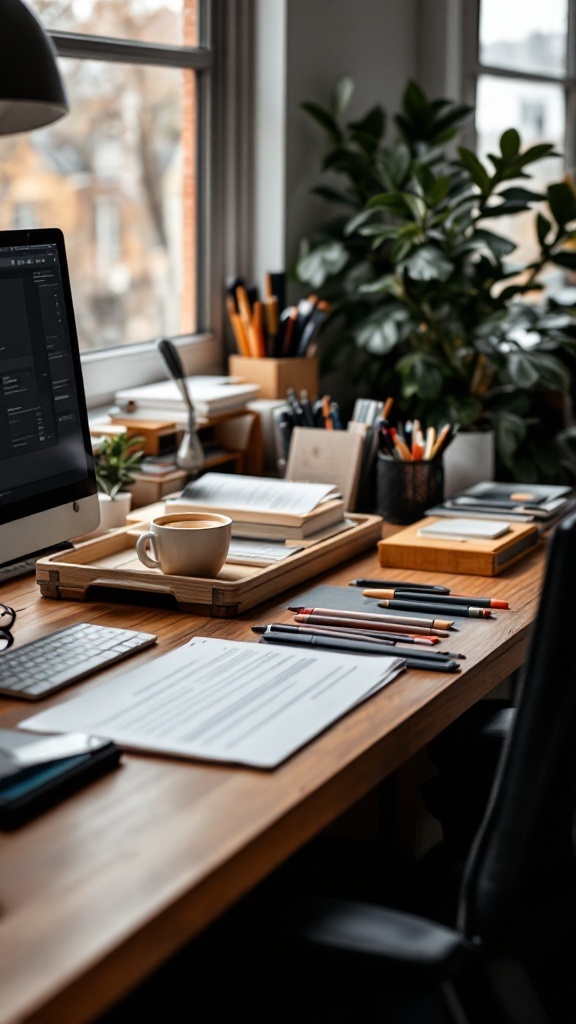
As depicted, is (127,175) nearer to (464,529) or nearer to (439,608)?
(464,529)

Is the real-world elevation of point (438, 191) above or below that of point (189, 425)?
above

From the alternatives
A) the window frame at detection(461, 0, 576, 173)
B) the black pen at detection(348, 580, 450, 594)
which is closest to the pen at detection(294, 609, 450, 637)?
the black pen at detection(348, 580, 450, 594)

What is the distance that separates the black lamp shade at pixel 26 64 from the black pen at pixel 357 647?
682mm

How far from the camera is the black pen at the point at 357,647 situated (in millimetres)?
1383

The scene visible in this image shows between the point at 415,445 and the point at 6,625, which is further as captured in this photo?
the point at 415,445

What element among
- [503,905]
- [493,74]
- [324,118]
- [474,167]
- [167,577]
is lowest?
[503,905]

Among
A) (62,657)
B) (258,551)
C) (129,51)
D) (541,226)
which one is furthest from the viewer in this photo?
(541,226)

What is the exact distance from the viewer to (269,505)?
1875 millimetres

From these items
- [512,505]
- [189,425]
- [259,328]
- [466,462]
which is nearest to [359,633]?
[512,505]

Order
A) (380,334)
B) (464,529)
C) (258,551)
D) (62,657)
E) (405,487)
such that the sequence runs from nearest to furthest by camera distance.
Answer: (62,657)
(258,551)
(464,529)
(405,487)
(380,334)

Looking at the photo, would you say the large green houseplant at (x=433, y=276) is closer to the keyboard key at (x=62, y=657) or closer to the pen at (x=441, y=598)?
the pen at (x=441, y=598)

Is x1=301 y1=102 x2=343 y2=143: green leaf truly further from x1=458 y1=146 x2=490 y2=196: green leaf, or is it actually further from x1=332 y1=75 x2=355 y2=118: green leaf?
x1=458 y1=146 x2=490 y2=196: green leaf

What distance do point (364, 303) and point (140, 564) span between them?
118 centimetres

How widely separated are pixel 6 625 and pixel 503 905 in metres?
0.78
